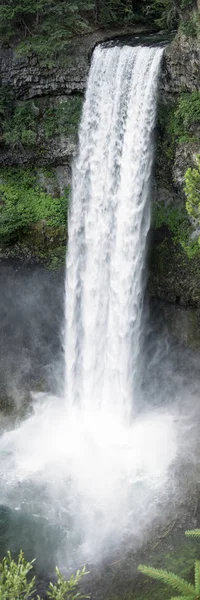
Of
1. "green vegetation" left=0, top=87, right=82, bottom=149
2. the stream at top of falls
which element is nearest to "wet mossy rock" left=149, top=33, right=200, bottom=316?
the stream at top of falls

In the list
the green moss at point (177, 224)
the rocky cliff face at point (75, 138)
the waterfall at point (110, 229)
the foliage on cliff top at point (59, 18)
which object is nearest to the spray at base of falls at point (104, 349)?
the waterfall at point (110, 229)

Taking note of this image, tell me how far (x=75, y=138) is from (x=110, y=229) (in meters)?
4.04

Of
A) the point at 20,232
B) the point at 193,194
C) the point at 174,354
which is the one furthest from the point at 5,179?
the point at 193,194

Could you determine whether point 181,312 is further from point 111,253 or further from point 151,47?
point 151,47

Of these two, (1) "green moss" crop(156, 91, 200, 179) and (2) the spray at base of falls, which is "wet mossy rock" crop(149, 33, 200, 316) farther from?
(2) the spray at base of falls

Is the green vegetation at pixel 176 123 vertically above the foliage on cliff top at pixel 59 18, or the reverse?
the foliage on cliff top at pixel 59 18

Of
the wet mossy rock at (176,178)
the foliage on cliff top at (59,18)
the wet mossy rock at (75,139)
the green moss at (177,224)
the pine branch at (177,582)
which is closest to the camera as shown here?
the pine branch at (177,582)

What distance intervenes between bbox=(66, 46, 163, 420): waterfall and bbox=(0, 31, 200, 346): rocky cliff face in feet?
2.93

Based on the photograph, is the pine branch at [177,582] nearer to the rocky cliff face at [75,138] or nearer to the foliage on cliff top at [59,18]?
the rocky cliff face at [75,138]

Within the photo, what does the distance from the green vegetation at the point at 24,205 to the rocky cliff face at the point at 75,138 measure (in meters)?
0.38

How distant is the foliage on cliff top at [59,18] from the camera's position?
19.9 metres

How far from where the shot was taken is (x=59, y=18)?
2031 centimetres

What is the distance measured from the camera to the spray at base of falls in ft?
52.4

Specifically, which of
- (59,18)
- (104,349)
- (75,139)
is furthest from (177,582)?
(59,18)
